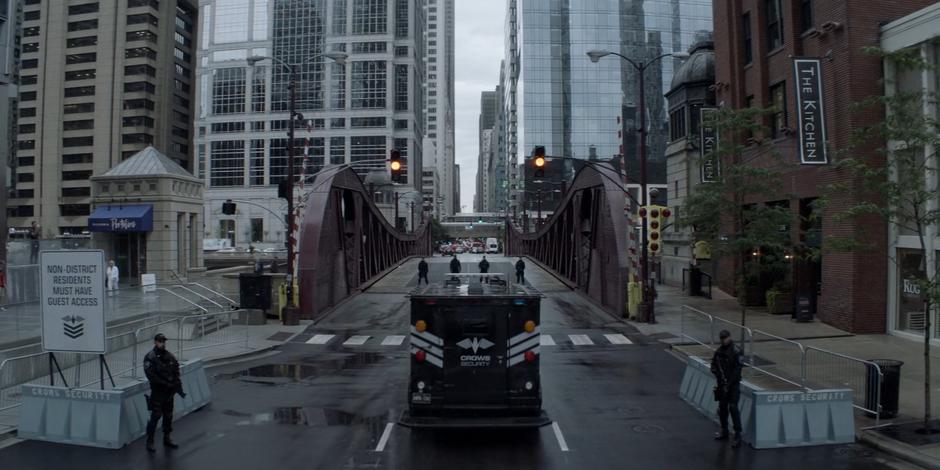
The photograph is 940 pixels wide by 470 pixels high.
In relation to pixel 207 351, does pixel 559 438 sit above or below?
below

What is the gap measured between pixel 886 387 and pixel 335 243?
22.4m

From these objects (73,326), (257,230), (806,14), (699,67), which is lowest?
(73,326)

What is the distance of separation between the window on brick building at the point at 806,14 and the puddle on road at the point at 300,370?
20133mm

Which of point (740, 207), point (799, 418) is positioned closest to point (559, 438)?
point (799, 418)

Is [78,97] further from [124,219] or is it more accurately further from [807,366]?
[807,366]

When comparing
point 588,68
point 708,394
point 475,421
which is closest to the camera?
point 475,421

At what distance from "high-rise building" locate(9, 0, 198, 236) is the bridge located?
86321mm

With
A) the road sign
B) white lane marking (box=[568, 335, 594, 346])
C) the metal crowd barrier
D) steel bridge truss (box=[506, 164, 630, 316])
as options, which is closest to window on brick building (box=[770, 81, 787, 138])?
steel bridge truss (box=[506, 164, 630, 316])

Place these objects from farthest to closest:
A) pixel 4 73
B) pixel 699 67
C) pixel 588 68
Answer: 1. pixel 588 68
2. pixel 699 67
3. pixel 4 73

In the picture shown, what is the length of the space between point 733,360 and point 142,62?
109142 mm

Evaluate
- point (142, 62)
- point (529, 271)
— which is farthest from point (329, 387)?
point (142, 62)

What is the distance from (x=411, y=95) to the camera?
11419 centimetres

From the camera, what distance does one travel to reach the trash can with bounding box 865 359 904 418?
11047 millimetres

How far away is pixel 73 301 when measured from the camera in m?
11.0
